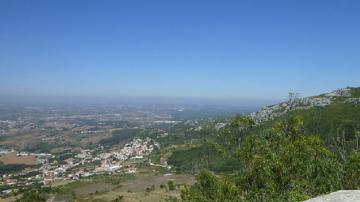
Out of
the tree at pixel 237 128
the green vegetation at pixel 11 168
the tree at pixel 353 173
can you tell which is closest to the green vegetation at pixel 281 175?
the tree at pixel 353 173

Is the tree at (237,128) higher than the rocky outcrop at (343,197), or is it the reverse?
the rocky outcrop at (343,197)

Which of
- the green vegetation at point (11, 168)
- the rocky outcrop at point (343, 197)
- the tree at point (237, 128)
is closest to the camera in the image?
the rocky outcrop at point (343, 197)

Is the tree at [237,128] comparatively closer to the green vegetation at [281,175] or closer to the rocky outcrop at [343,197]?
the green vegetation at [281,175]

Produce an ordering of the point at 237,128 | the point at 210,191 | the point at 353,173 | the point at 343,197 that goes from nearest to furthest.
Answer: the point at 343,197 → the point at 353,173 → the point at 210,191 → the point at 237,128

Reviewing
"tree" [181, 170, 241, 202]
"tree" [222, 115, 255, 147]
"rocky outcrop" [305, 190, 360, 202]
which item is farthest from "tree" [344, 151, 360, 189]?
"rocky outcrop" [305, 190, 360, 202]

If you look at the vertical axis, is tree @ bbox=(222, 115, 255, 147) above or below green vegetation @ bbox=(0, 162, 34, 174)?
above

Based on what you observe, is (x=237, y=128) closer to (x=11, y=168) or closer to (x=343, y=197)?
(x=343, y=197)

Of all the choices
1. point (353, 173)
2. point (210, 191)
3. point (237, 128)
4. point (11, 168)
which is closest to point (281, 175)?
point (353, 173)

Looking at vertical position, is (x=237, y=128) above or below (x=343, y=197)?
below

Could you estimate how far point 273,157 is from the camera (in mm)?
43312

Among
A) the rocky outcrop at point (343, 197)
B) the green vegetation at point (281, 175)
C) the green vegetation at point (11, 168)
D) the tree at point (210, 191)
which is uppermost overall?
the rocky outcrop at point (343, 197)

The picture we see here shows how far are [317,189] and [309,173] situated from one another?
2137 millimetres

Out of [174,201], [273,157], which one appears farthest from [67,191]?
[273,157]

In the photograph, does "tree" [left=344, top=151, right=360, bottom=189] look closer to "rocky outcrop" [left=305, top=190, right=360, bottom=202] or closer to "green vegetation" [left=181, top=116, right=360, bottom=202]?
"green vegetation" [left=181, top=116, right=360, bottom=202]
